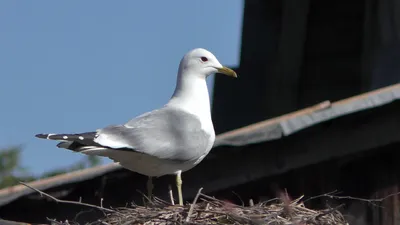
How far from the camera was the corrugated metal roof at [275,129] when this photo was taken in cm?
558

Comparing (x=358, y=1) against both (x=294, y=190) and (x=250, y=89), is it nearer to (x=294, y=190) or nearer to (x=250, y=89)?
(x=250, y=89)

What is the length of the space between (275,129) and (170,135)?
0.58 m

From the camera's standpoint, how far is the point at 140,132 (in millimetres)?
5230

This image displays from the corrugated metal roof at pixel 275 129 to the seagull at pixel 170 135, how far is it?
0.20m

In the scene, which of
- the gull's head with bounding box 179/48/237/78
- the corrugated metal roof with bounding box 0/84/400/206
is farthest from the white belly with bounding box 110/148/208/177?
the gull's head with bounding box 179/48/237/78

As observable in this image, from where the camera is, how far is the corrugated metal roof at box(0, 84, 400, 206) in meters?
5.58

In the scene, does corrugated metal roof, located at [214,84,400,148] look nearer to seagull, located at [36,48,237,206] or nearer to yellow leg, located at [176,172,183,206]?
seagull, located at [36,48,237,206]

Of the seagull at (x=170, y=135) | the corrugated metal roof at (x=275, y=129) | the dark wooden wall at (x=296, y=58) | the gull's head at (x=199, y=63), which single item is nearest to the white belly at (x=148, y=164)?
the seagull at (x=170, y=135)

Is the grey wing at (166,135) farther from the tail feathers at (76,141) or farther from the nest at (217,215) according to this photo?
the nest at (217,215)

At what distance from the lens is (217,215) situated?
16.1 feet

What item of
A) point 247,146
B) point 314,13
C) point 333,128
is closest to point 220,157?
point 247,146

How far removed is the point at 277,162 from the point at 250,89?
4153mm

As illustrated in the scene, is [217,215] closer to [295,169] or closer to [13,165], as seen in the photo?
[295,169]

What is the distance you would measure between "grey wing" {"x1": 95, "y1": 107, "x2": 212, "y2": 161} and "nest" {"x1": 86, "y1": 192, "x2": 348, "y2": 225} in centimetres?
29
